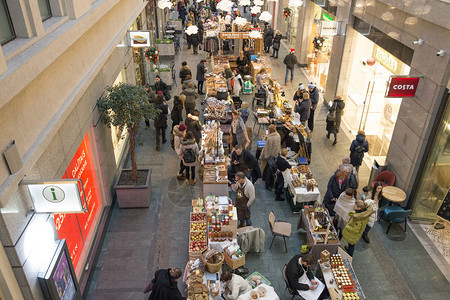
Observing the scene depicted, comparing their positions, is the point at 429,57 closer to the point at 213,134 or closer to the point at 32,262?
the point at 213,134

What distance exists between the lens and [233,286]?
7.34 meters

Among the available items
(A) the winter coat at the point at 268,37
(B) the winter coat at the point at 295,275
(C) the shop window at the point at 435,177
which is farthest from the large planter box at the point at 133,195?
(A) the winter coat at the point at 268,37

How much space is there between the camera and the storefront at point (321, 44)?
1531cm

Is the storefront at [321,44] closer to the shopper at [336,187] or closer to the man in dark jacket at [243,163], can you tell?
the man in dark jacket at [243,163]

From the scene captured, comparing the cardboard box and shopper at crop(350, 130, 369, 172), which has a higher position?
shopper at crop(350, 130, 369, 172)

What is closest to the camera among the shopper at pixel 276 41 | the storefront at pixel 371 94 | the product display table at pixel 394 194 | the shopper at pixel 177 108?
the product display table at pixel 394 194

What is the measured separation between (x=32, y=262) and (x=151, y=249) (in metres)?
4.10

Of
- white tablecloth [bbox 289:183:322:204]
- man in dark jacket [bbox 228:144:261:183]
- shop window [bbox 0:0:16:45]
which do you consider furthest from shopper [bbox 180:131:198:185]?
shop window [bbox 0:0:16:45]

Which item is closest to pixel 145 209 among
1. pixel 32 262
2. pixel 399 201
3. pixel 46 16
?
pixel 32 262

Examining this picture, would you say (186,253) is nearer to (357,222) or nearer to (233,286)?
(233,286)

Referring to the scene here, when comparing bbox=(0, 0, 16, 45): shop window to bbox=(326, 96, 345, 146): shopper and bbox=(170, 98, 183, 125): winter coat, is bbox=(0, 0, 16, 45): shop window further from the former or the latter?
bbox=(326, 96, 345, 146): shopper

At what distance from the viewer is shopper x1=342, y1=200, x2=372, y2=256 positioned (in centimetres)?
869

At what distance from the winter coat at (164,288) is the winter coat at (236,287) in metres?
1.05

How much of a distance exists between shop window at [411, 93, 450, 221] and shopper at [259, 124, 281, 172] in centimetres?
394
